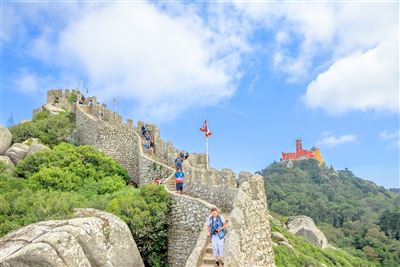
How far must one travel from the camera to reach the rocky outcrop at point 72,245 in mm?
8930

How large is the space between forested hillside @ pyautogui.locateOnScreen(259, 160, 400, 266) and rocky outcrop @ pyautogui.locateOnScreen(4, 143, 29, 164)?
41554mm

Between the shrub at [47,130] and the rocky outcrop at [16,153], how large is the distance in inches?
112

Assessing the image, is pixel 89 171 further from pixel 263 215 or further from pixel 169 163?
pixel 263 215

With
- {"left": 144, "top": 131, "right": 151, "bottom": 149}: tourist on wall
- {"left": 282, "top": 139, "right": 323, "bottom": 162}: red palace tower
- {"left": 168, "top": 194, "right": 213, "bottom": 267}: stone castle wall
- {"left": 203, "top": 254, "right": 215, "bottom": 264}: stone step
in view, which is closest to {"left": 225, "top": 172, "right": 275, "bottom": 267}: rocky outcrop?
{"left": 203, "top": 254, "right": 215, "bottom": 264}: stone step

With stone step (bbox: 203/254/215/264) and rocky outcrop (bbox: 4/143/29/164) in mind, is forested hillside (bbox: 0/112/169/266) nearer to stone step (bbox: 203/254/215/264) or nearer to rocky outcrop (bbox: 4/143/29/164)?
rocky outcrop (bbox: 4/143/29/164)

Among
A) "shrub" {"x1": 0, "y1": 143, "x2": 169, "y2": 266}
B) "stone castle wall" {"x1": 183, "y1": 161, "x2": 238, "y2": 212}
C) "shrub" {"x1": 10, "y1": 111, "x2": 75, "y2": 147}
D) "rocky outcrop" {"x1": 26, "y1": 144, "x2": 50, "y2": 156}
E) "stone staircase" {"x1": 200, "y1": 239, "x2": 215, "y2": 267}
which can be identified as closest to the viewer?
"stone staircase" {"x1": 200, "y1": 239, "x2": 215, "y2": 267}

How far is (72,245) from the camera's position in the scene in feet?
31.3

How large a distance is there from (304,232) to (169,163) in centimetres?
2519

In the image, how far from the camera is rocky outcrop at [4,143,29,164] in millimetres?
25491

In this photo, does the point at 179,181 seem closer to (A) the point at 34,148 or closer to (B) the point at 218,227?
(B) the point at 218,227

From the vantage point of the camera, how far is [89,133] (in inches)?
1147

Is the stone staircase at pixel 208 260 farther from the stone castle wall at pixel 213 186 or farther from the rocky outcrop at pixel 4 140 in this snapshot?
the rocky outcrop at pixel 4 140

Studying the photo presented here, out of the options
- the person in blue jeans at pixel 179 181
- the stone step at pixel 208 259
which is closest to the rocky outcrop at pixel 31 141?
the person in blue jeans at pixel 179 181

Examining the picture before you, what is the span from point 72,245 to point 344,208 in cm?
8224
